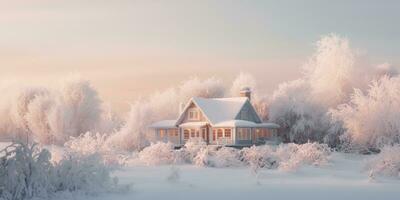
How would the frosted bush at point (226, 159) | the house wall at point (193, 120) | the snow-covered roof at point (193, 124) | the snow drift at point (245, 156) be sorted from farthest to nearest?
the house wall at point (193, 120) < the snow-covered roof at point (193, 124) < the frosted bush at point (226, 159) < the snow drift at point (245, 156)

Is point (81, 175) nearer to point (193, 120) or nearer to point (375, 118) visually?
point (193, 120)

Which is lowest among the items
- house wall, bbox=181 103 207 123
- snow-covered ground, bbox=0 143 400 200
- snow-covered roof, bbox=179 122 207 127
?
snow-covered ground, bbox=0 143 400 200

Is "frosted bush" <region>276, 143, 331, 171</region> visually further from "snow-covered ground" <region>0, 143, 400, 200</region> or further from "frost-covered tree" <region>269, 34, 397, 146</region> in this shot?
"frost-covered tree" <region>269, 34, 397, 146</region>

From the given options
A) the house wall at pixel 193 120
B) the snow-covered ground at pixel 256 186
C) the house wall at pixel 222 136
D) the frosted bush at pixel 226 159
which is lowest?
the snow-covered ground at pixel 256 186

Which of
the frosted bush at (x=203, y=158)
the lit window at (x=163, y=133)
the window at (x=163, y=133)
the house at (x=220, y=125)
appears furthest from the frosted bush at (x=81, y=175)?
the lit window at (x=163, y=133)

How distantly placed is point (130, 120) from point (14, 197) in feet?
147

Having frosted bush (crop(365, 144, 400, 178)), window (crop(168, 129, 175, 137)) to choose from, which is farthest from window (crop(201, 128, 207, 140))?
frosted bush (crop(365, 144, 400, 178))

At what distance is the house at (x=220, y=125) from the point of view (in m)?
50.3

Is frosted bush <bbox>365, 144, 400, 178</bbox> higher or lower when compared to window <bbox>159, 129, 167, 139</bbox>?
lower

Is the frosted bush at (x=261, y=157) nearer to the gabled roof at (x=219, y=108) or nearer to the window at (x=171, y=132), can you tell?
the gabled roof at (x=219, y=108)

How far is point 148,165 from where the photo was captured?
119 ft

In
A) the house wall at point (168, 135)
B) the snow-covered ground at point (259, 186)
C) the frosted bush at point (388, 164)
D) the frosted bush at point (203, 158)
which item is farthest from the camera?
the house wall at point (168, 135)

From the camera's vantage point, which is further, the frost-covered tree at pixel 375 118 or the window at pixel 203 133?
the window at pixel 203 133

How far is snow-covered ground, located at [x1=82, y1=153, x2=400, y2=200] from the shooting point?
66.0 ft
